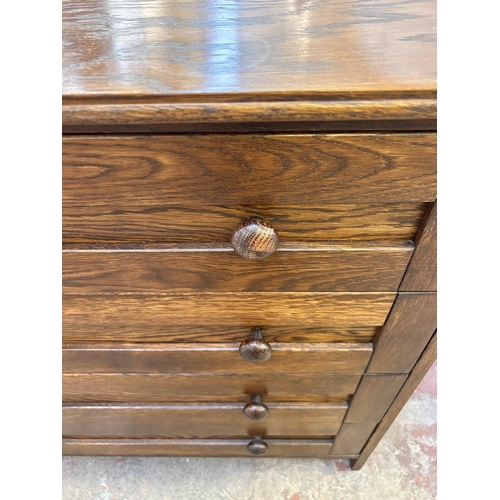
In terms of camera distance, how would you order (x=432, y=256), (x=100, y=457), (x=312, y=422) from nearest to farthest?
(x=432, y=256) → (x=312, y=422) → (x=100, y=457)

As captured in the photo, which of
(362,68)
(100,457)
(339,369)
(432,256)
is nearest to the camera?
(362,68)

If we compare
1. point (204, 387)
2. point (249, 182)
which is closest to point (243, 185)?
point (249, 182)

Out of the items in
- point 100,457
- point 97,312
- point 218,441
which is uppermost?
point 97,312

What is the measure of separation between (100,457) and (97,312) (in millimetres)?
675

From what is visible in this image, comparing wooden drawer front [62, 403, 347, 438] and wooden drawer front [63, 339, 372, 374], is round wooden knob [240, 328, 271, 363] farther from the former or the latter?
wooden drawer front [62, 403, 347, 438]

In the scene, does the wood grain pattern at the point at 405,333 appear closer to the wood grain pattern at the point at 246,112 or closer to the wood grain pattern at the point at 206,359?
the wood grain pattern at the point at 206,359

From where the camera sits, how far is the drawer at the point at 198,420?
28.6 inches

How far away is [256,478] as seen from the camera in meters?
1.01

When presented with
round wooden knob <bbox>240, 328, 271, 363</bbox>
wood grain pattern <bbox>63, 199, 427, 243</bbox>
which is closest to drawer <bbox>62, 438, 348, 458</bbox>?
round wooden knob <bbox>240, 328, 271, 363</bbox>

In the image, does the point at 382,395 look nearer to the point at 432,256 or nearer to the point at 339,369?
the point at 339,369

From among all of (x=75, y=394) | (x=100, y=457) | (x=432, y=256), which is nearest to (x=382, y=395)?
(x=432, y=256)

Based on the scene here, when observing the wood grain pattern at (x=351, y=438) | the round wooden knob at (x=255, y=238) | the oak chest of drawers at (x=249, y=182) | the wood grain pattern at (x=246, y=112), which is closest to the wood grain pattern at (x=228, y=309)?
the oak chest of drawers at (x=249, y=182)

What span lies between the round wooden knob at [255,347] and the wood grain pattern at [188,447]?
1.42 ft

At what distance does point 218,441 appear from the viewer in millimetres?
875
